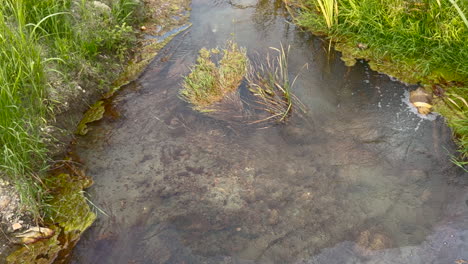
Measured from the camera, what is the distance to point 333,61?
14.5ft

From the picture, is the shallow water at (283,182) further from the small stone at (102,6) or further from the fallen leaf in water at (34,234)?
the small stone at (102,6)

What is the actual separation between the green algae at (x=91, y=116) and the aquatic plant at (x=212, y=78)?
2.80 ft

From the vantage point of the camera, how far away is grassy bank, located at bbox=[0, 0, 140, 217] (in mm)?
2762

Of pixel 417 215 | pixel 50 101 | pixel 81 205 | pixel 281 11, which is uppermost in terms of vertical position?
pixel 281 11

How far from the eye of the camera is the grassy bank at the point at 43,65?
9.06ft

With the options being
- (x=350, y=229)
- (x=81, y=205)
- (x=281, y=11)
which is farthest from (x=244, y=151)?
(x=281, y=11)

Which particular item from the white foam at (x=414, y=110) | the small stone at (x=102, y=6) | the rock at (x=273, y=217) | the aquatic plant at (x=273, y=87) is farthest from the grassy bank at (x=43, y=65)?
the white foam at (x=414, y=110)

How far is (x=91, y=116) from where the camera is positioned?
380cm

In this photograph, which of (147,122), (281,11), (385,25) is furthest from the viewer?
(281,11)

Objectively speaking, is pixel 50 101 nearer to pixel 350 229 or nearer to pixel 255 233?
pixel 255 233

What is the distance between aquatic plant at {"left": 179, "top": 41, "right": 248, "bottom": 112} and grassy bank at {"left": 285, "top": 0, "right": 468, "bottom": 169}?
127cm

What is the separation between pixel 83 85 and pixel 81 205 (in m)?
1.40

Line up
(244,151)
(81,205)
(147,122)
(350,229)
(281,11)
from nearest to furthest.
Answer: (350,229), (81,205), (244,151), (147,122), (281,11)

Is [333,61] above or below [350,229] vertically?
above
